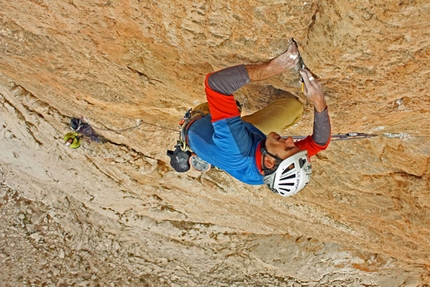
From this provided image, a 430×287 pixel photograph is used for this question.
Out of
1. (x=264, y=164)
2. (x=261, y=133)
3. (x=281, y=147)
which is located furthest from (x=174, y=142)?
(x=281, y=147)

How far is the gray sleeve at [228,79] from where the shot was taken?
254 centimetres

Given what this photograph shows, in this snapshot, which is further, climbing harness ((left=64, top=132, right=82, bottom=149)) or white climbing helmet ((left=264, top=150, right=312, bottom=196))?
climbing harness ((left=64, top=132, right=82, bottom=149))

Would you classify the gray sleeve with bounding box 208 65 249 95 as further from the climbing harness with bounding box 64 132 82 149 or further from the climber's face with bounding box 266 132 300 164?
the climbing harness with bounding box 64 132 82 149

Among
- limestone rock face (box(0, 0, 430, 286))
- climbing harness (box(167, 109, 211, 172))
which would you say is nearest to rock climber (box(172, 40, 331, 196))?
limestone rock face (box(0, 0, 430, 286))

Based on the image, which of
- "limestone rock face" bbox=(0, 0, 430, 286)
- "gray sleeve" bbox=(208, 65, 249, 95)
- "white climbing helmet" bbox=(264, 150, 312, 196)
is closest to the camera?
"limestone rock face" bbox=(0, 0, 430, 286)

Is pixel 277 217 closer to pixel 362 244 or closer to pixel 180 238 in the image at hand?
pixel 362 244

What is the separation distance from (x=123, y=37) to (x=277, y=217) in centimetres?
366

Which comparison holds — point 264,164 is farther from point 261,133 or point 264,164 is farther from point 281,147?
point 261,133

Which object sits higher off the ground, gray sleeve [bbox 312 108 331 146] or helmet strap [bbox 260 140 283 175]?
gray sleeve [bbox 312 108 331 146]

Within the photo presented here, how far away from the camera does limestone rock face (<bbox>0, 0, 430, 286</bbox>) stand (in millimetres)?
2371

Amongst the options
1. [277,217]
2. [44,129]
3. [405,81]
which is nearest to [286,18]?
[405,81]

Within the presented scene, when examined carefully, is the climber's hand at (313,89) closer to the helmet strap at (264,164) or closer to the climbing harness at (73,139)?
the helmet strap at (264,164)

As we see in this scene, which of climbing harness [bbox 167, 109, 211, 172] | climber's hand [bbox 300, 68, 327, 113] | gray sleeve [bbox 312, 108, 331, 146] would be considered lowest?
climbing harness [bbox 167, 109, 211, 172]

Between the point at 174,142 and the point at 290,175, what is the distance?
2.74 meters
